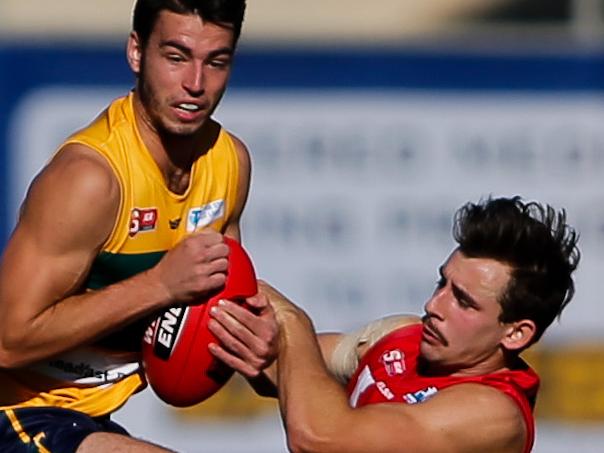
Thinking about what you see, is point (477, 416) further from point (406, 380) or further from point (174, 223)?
point (174, 223)

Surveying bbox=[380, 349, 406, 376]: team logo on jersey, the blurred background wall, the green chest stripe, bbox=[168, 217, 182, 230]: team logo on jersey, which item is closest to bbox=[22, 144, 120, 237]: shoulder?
the green chest stripe

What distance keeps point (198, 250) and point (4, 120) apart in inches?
170

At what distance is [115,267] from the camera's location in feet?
18.5

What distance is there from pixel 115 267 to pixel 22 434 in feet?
1.88

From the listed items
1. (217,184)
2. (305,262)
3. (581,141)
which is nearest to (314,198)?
(305,262)

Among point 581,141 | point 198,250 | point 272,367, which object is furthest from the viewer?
point 581,141

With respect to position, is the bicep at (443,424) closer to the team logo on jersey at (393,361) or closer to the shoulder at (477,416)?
the shoulder at (477,416)

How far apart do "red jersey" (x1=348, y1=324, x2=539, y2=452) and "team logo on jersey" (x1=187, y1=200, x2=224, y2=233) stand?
0.71 metres

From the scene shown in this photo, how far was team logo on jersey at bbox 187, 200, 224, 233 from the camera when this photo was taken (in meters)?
5.83

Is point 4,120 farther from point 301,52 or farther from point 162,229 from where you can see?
point 162,229

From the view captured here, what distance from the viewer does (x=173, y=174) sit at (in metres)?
5.78

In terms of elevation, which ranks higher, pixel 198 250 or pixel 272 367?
pixel 198 250

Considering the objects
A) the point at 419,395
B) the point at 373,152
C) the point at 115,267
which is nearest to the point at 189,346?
the point at 115,267

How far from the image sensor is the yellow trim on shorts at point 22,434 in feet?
18.3
